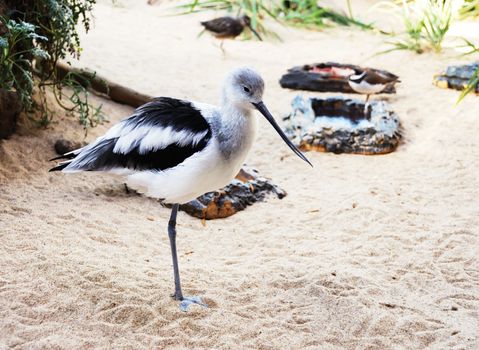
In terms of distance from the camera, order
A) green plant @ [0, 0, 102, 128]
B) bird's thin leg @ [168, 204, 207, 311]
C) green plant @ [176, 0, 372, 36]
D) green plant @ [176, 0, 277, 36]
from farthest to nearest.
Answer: green plant @ [176, 0, 372, 36] < green plant @ [176, 0, 277, 36] < green plant @ [0, 0, 102, 128] < bird's thin leg @ [168, 204, 207, 311]

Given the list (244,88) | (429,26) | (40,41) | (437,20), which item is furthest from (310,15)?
(244,88)

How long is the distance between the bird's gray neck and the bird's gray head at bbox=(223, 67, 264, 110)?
0.04 m

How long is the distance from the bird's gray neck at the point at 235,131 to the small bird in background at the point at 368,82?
396cm

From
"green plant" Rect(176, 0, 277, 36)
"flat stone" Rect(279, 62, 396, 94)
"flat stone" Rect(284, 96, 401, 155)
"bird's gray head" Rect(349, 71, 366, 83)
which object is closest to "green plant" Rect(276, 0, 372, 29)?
"green plant" Rect(176, 0, 277, 36)

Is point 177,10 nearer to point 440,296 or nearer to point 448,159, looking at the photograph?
point 448,159

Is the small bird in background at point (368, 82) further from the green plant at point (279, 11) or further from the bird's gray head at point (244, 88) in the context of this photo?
the bird's gray head at point (244, 88)

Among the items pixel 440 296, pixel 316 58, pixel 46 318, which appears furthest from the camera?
pixel 316 58

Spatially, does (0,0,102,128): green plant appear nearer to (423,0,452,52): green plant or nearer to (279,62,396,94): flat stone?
(279,62,396,94): flat stone

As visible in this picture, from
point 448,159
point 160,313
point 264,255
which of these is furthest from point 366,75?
point 160,313

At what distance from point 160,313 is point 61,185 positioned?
2.06 m

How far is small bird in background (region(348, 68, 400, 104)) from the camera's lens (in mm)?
6863

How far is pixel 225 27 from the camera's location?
→ 9.75 meters

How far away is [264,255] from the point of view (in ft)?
13.9

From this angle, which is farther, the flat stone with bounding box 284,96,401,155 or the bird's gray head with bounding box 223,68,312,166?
the flat stone with bounding box 284,96,401,155
